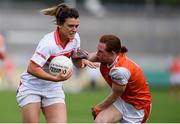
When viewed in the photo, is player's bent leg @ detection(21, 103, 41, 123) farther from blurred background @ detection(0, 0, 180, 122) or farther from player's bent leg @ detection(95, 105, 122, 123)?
blurred background @ detection(0, 0, 180, 122)

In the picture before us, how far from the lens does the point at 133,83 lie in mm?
10070

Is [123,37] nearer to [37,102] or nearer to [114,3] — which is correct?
[114,3]

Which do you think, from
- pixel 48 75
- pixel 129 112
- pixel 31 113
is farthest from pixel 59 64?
pixel 129 112

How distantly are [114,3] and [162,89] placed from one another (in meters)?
17.1

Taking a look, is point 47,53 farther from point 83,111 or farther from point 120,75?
point 83,111

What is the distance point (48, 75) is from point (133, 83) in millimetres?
1261

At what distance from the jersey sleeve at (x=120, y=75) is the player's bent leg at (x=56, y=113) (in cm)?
84

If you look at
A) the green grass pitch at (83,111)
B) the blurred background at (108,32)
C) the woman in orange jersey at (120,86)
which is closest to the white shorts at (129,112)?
the woman in orange jersey at (120,86)

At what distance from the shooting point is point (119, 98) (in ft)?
34.0

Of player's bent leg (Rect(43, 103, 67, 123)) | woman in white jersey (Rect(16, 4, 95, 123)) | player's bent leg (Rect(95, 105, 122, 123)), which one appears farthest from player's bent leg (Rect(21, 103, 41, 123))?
player's bent leg (Rect(95, 105, 122, 123))

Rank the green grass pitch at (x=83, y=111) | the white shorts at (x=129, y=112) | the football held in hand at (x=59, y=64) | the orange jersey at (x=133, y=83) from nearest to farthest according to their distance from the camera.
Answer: the football held in hand at (x=59, y=64), the orange jersey at (x=133, y=83), the white shorts at (x=129, y=112), the green grass pitch at (x=83, y=111)

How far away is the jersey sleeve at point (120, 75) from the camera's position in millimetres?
9742

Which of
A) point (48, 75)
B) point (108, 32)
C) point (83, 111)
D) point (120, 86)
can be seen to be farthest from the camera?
point (108, 32)

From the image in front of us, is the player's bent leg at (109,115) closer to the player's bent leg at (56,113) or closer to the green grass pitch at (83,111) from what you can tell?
the player's bent leg at (56,113)
